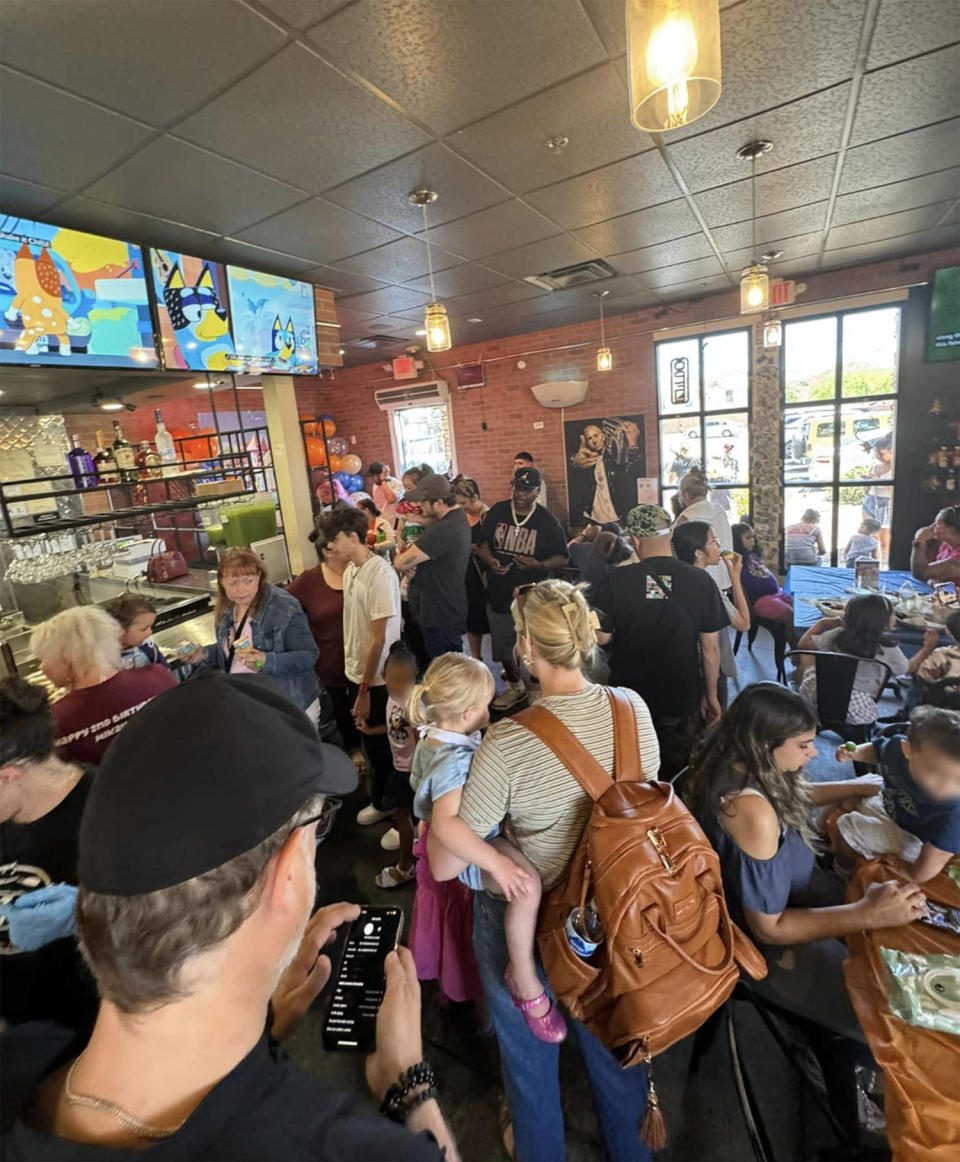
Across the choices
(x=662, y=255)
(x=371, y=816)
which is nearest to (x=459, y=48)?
(x=662, y=255)

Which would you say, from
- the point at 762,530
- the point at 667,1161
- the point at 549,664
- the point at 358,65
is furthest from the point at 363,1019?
the point at 762,530

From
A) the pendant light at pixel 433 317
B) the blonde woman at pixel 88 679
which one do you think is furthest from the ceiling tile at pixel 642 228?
the blonde woman at pixel 88 679

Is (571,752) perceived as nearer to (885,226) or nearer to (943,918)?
(943,918)

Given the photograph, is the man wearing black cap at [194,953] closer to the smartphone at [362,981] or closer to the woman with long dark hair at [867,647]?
the smartphone at [362,981]

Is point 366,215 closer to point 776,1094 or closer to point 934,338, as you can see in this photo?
point 776,1094

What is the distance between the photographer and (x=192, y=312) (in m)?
3.12

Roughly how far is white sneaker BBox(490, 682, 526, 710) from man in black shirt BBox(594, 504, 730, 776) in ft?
4.68

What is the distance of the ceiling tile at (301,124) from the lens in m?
1.80

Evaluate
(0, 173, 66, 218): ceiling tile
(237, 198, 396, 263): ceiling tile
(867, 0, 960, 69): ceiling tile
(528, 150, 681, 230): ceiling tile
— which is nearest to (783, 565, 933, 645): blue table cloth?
(867, 0, 960, 69): ceiling tile

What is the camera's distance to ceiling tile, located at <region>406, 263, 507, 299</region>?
4.03 metres

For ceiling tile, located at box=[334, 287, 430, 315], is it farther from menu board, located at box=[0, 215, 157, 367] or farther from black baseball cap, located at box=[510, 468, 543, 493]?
Result: black baseball cap, located at box=[510, 468, 543, 493]

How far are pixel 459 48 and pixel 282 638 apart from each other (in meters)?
2.24

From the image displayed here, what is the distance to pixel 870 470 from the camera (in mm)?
5570

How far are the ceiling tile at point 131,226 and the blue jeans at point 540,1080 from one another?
133 inches
